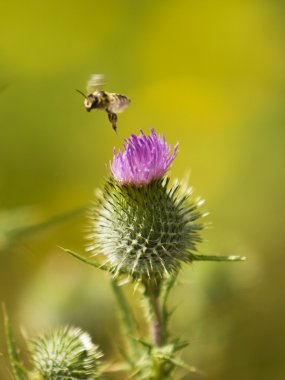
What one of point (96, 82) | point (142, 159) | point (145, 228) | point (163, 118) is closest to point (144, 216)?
point (145, 228)

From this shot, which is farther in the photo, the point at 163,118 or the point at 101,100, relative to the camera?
the point at 163,118

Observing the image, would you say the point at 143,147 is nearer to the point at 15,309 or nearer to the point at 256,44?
the point at 15,309

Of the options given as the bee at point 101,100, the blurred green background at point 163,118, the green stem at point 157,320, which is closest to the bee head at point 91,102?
the bee at point 101,100

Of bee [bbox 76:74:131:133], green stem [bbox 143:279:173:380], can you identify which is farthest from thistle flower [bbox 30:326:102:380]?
bee [bbox 76:74:131:133]

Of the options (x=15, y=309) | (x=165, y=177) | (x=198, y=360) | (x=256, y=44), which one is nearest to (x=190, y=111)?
(x=256, y=44)

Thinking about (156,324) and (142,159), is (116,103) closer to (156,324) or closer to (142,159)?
(142,159)
